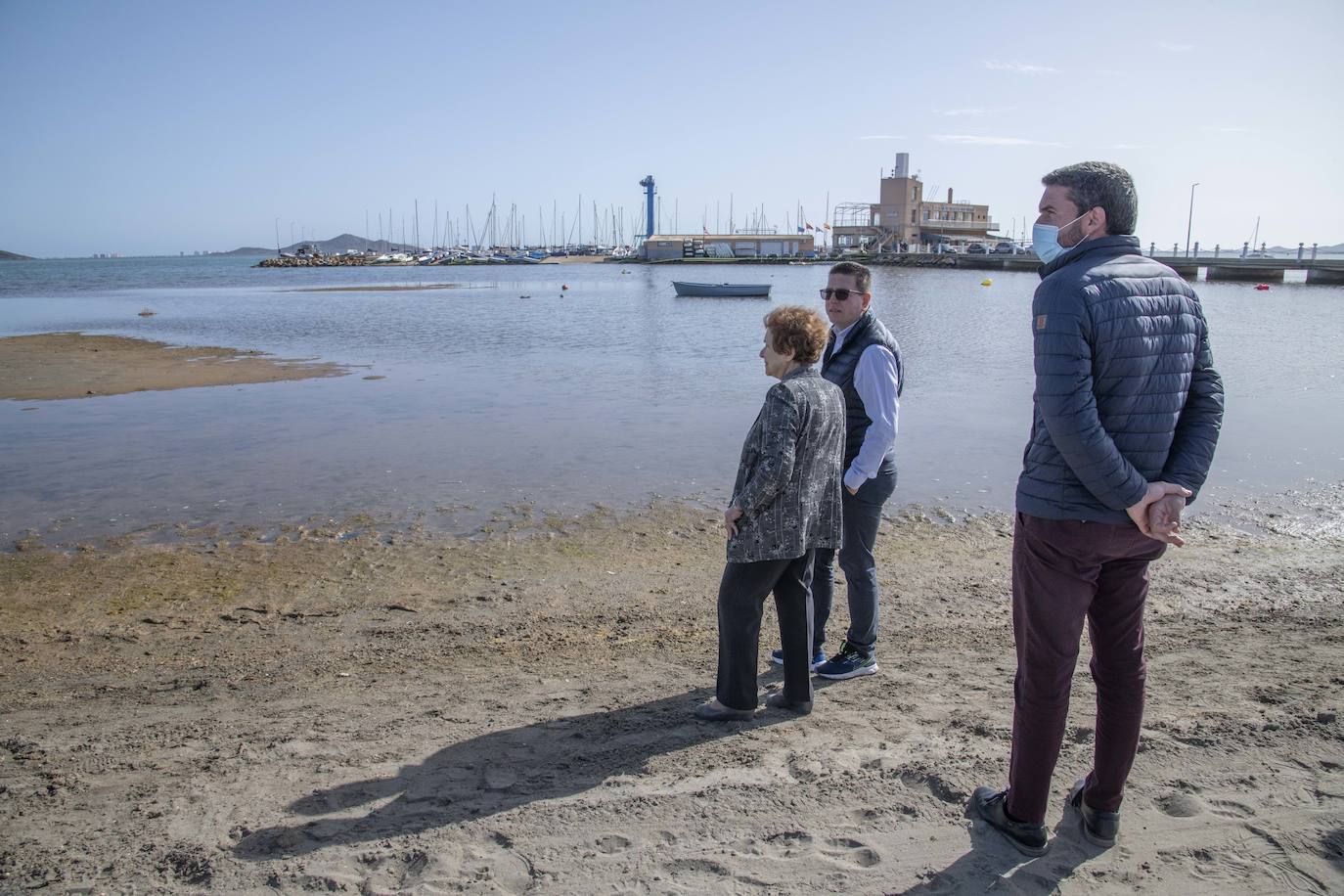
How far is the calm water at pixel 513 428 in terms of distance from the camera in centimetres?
950

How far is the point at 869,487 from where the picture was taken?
4578 mm

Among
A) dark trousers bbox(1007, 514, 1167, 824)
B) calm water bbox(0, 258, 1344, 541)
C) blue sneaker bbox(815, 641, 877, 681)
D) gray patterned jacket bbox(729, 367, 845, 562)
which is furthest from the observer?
calm water bbox(0, 258, 1344, 541)

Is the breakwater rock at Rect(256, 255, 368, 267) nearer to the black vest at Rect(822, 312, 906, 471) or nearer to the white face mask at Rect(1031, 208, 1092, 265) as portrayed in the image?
the black vest at Rect(822, 312, 906, 471)

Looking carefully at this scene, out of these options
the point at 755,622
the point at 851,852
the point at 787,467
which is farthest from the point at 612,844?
the point at 787,467

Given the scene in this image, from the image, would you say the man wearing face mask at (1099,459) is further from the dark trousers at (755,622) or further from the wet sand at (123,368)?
the wet sand at (123,368)

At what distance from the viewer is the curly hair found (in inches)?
154

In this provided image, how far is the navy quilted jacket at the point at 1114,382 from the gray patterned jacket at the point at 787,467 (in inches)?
44.1

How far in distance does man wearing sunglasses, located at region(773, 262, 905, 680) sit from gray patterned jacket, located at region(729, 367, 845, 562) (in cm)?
41

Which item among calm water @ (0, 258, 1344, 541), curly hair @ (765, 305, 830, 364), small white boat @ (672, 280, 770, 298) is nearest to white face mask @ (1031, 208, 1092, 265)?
curly hair @ (765, 305, 830, 364)

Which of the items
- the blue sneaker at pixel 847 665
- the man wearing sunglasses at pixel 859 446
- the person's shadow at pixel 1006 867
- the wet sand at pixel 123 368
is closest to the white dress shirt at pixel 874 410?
the man wearing sunglasses at pixel 859 446

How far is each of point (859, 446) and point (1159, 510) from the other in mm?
1894

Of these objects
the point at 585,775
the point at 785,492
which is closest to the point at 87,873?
the point at 585,775

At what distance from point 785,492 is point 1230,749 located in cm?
224

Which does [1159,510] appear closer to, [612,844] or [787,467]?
[787,467]
